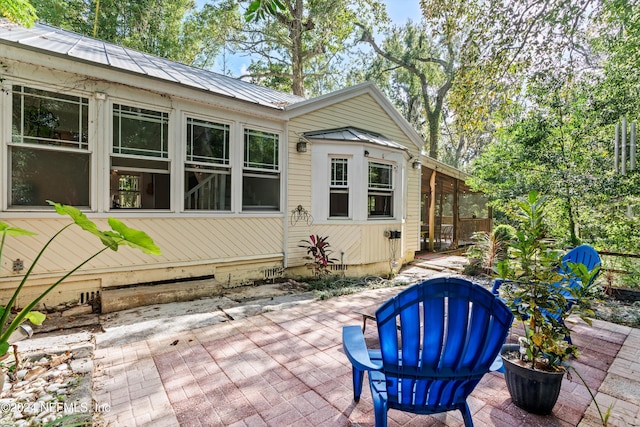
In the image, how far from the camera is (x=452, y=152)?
1264 inches

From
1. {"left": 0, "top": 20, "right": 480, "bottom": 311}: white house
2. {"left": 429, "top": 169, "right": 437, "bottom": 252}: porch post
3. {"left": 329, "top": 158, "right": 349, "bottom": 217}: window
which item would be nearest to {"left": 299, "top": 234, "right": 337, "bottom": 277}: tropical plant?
{"left": 0, "top": 20, "right": 480, "bottom": 311}: white house

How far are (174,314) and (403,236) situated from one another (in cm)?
624

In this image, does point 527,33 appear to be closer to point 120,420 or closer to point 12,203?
point 120,420

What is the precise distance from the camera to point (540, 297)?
7.22 ft

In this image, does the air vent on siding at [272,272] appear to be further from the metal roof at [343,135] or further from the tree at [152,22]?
the tree at [152,22]

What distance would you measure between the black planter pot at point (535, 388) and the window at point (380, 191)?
5080 millimetres

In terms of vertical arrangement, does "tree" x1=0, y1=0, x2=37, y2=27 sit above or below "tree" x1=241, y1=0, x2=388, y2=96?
below

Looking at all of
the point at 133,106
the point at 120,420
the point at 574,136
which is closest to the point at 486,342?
the point at 120,420

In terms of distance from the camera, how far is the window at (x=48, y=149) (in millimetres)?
3947

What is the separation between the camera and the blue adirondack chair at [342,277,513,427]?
166 cm

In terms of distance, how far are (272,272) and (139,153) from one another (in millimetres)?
3409

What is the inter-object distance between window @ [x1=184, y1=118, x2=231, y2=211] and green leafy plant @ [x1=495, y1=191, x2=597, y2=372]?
4.84 m

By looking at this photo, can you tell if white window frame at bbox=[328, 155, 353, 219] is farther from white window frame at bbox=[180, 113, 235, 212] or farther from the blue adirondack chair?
the blue adirondack chair

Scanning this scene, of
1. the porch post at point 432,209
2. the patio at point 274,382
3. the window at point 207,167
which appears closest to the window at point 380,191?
the window at point 207,167
